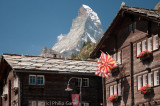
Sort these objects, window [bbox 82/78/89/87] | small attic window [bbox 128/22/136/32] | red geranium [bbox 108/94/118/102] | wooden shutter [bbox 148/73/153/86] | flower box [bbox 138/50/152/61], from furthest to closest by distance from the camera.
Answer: window [bbox 82/78/89/87] → red geranium [bbox 108/94/118/102] → small attic window [bbox 128/22/136/32] → flower box [bbox 138/50/152/61] → wooden shutter [bbox 148/73/153/86]

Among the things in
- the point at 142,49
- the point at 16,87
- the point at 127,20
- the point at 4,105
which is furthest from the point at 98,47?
the point at 4,105

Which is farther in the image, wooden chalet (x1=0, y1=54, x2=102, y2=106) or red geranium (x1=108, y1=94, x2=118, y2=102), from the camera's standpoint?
wooden chalet (x1=0, y1=54, x2=102, y2=106)

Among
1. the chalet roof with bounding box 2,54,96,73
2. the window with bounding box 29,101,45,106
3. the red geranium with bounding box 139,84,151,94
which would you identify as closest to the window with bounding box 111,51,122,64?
the red geranium with bounding box 139,84,151,94

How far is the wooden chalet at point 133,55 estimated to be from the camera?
31.9m

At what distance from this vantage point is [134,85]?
3441 centimetres

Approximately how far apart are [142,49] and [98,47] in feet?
26.6

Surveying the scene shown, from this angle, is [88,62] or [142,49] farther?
[88,62]

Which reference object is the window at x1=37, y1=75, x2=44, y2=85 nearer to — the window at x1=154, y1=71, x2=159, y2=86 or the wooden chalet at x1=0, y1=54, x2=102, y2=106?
the wooden chalet at x1=0, y1=54, x2=102, y2=106

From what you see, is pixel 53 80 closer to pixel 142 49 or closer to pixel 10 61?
pixel 10 61

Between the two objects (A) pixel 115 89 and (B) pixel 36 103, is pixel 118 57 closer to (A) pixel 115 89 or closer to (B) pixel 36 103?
(A) pixel 115 89

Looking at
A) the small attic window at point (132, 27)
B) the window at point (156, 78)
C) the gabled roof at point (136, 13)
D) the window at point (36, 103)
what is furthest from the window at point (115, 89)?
the window at point (36, 103)

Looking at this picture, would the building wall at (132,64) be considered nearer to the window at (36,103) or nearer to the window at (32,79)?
the window at (36,103)

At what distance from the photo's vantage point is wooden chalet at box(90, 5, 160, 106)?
105ft

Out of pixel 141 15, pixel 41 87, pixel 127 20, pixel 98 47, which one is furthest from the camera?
pixel 41 87
